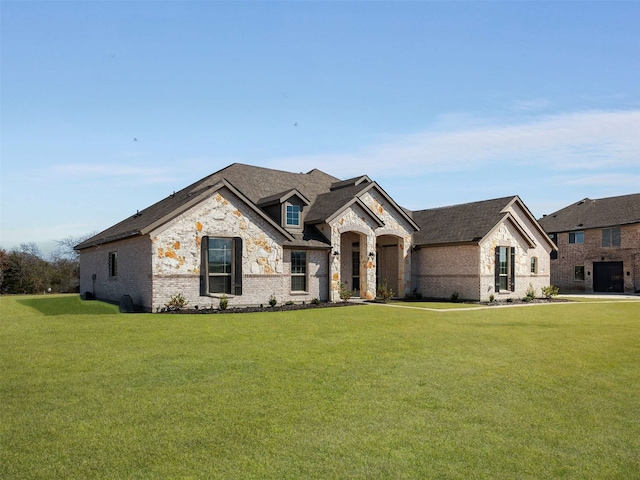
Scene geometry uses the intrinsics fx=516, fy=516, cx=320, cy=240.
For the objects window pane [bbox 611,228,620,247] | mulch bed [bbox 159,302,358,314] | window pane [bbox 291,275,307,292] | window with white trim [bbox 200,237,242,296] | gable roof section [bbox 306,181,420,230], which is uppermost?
gable roof section [bbox 306,181,420,230]

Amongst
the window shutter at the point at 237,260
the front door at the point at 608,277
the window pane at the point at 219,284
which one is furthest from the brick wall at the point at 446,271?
the front door at the point at 608,277

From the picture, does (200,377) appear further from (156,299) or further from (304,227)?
(304,227)

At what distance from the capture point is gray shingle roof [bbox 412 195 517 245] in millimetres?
29081

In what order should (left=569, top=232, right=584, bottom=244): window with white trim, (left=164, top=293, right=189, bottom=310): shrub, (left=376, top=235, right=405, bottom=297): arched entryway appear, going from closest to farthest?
1. (left=164, top=293, right=189, bottom=310): shrub
2. (left=376, top=235, right=405, bottom=297): arched entryway
3. (left=569, top=232, right=584, bottom=244): window with white trim

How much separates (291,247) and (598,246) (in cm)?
3166

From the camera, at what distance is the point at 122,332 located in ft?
47.2

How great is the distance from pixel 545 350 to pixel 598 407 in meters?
4.61

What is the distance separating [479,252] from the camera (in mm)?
28172

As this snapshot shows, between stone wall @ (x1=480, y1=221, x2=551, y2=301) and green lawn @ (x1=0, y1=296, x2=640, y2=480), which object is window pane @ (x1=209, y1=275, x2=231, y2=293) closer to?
green lawn @ (x1=0, y1=296, x2=640, y2=480)

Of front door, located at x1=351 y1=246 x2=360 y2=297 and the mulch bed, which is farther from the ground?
front door, located at x1=351 y1=246 x2=360 y2=297

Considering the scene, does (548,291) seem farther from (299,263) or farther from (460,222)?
(299,263)

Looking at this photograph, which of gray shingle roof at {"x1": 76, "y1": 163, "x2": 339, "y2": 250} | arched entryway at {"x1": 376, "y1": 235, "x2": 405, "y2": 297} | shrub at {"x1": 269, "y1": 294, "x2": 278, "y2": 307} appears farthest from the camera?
arched entryway at {"x1": 376, "y1": 235, "x2": 405, "y2": 297}

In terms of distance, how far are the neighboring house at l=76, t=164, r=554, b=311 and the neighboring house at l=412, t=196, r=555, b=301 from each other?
73mm

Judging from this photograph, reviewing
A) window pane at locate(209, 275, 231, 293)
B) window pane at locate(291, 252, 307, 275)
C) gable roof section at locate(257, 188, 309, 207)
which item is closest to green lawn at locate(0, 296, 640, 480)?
window pane at locate(209, 275, 231, 293)
